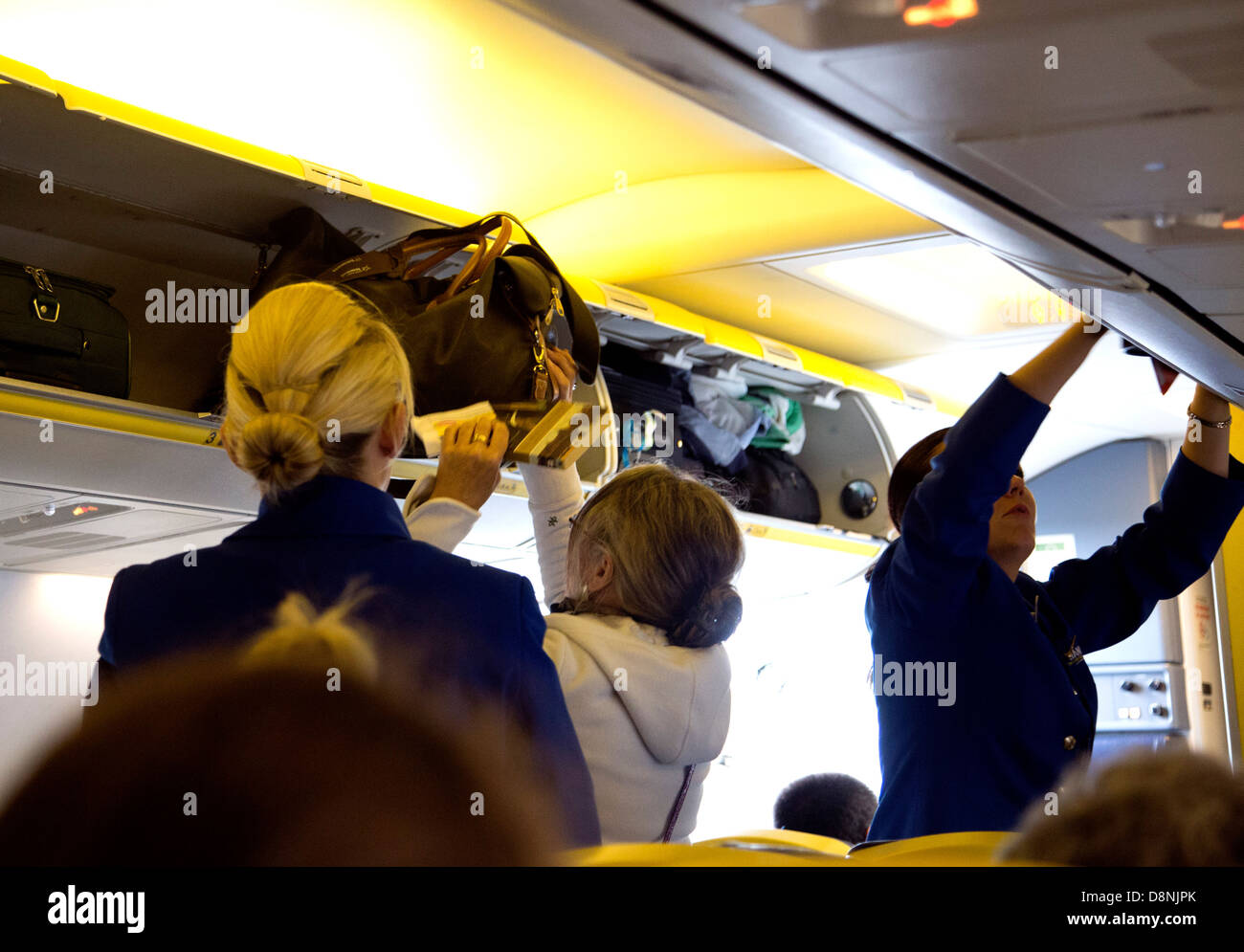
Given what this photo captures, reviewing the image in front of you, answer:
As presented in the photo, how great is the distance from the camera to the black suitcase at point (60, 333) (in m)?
2.66

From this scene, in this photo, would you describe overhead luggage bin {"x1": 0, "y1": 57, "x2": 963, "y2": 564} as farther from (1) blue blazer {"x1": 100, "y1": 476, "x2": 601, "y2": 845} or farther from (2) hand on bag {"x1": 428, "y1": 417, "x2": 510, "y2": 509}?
(1) blue blazer {"x1": 100, "y1": 476, "x2": 601, "y2": 845}

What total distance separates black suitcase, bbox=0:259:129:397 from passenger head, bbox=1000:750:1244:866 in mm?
2543

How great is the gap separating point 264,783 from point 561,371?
214 cm

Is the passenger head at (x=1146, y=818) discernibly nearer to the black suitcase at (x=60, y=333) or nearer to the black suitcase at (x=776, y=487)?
the black suitcase at (x=60, y=333)

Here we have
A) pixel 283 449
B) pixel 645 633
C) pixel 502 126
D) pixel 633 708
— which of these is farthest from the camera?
pixel 502 126

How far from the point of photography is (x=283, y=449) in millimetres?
1564

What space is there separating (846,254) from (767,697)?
10.8 feet

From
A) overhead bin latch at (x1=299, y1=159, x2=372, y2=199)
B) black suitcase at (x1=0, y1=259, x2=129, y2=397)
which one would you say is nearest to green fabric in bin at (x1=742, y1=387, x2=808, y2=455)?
overhead bin latch at (x1=299, y1=159, x2=372, y2=199)

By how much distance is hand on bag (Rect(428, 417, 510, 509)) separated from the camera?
200 centimetres

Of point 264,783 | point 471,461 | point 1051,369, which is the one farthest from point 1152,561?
point 264,783

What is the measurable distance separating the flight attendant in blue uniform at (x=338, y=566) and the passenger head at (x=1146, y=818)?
2.53ft

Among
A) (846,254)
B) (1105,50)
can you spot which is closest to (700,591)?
(1105,50)

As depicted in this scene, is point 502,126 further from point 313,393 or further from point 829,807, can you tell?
point 829,807
